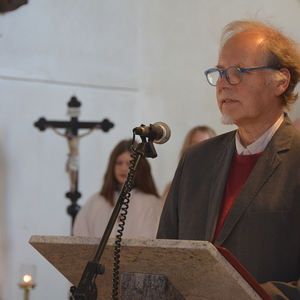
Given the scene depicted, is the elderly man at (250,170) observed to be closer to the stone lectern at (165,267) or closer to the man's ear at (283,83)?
the man's ear at (283,83)

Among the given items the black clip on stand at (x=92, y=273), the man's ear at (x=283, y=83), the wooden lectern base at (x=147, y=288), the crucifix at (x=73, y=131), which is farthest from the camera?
the crucifix at (x=73, y=131)

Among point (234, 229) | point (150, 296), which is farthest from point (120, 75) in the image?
point (150, 296)

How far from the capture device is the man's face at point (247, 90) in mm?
2592

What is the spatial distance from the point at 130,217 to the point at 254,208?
316 cm

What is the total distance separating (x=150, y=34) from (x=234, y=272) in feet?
18.9

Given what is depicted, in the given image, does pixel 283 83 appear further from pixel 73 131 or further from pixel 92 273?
pixel 73 131

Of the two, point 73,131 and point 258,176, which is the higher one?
point 73,131

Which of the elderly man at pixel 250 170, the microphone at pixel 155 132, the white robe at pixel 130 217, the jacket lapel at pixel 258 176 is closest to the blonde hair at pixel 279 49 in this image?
the elderly man at pixel 250 170

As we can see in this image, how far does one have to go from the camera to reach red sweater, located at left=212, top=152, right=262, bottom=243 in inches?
101

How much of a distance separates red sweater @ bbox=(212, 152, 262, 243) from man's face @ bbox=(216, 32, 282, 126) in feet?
0.57

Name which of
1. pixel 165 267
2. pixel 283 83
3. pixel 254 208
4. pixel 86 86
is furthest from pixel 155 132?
pixel 86 86

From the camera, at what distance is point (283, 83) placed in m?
2.70

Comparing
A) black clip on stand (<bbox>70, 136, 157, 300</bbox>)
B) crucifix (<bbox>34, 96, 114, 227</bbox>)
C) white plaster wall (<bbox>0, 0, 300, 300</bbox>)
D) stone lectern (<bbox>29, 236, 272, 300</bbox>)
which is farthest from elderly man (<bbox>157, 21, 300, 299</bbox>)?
white plaster wall (<bbox>0, 0, 300, 300</bbox>)

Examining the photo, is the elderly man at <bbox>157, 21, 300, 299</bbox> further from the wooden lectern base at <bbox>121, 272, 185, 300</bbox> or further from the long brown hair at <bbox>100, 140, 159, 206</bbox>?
the long brown hair at <bbox>100, 140, 159, 206</bbox>
